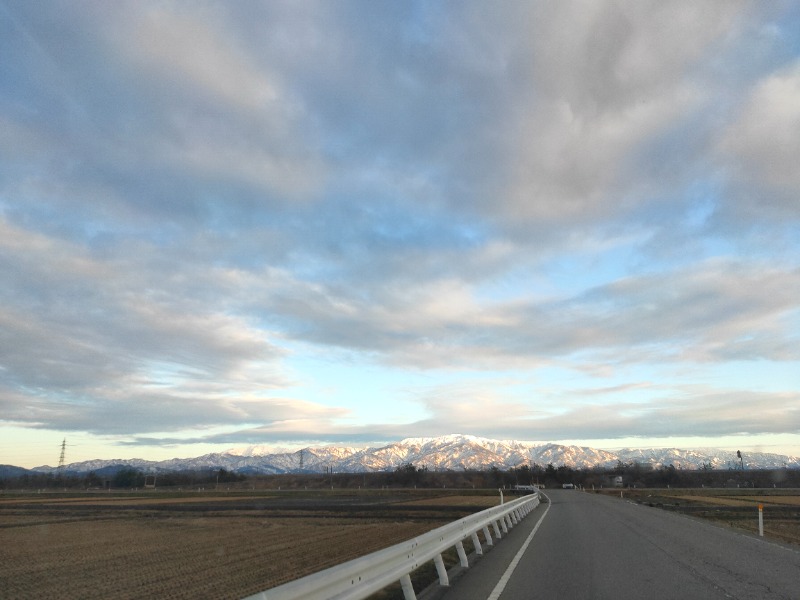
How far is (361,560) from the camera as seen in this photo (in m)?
6.86

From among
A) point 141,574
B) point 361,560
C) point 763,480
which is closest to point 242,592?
point 141,574

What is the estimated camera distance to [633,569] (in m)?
11.2

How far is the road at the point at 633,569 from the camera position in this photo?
29.4 feet

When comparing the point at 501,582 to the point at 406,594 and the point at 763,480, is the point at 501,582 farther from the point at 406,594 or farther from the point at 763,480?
the point at 763,480

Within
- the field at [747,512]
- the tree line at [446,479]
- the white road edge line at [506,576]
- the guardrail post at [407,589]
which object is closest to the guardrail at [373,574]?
the guardrail post at [407,589]

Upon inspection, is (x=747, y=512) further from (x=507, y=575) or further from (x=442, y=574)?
(x=442, y=574)

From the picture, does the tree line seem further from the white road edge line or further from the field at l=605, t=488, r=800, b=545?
the white road edge line

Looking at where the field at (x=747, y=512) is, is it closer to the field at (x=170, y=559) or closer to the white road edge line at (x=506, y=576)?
the white road edge line at (x=506, y=576)

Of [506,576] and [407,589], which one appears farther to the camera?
[506,576]

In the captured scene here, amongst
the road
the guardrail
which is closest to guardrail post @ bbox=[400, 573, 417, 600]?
the guardrail

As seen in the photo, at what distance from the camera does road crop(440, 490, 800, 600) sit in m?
8.97

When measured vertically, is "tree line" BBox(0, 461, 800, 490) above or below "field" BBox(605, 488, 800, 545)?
above

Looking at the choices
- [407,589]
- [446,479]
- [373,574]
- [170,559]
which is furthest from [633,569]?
[446,479]

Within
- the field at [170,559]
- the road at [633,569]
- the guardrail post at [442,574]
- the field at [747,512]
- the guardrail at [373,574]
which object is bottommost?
the field at [747,512]
